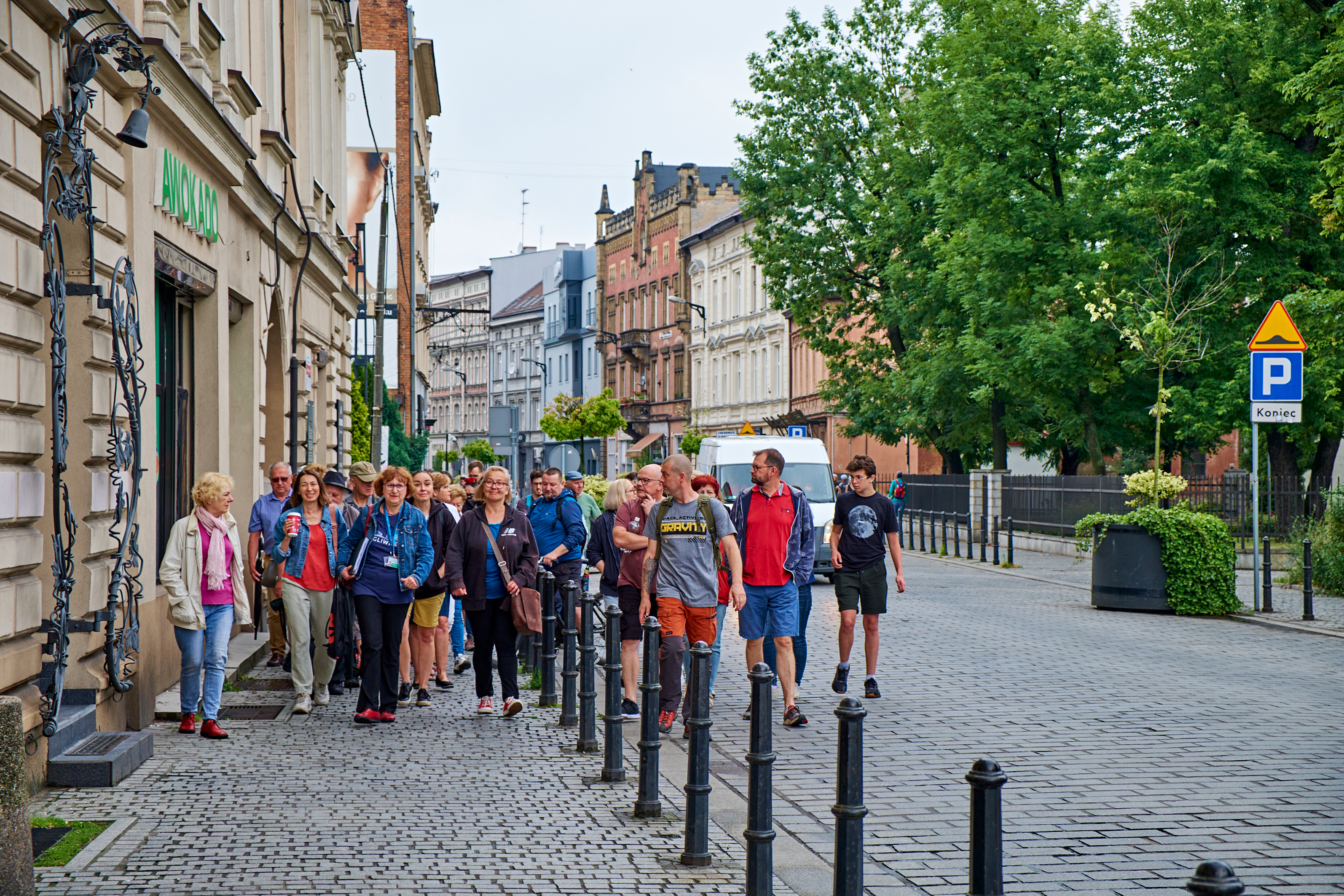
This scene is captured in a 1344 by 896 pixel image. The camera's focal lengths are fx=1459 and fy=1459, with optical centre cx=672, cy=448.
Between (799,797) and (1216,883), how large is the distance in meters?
5.22

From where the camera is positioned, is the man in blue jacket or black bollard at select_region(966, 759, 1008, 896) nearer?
black bollard at select_region(966, 759, 1008, 896)

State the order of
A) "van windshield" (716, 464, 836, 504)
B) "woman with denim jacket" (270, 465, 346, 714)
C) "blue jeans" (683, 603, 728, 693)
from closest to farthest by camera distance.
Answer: "blue jeans" (683, 603, 728, 693) < "woman with denim jacket" (270, 465, 346, 714) < "van windshield" (716, 464, 836, 504)

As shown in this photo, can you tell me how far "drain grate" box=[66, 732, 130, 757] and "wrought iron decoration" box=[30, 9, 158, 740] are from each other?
11.5 inches

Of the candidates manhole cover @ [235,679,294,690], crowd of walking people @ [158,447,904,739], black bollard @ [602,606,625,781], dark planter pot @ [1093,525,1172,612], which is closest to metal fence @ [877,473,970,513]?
dark planter pot @ [1093,525,1172,612]

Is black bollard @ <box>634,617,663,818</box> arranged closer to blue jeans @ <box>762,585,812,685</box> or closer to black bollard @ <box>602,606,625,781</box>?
black bollard @ <box>602,606,625,781</box>

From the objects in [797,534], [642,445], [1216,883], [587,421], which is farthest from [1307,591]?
[642,445]

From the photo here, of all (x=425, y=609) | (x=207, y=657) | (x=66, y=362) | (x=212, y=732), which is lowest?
(x=212, y=732)

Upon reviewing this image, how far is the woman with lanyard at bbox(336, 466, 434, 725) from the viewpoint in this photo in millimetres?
10375

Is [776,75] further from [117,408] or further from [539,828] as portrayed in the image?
[539,828]

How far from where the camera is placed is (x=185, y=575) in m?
9.58

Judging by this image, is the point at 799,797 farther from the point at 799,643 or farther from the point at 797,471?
the point at 797,471

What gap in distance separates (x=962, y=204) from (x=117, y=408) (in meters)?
28.4

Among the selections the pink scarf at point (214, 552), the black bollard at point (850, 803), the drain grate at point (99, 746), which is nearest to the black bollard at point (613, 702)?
the drain grate at point (99, 746)

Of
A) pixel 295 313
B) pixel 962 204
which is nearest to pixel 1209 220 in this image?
pixel 962 204
